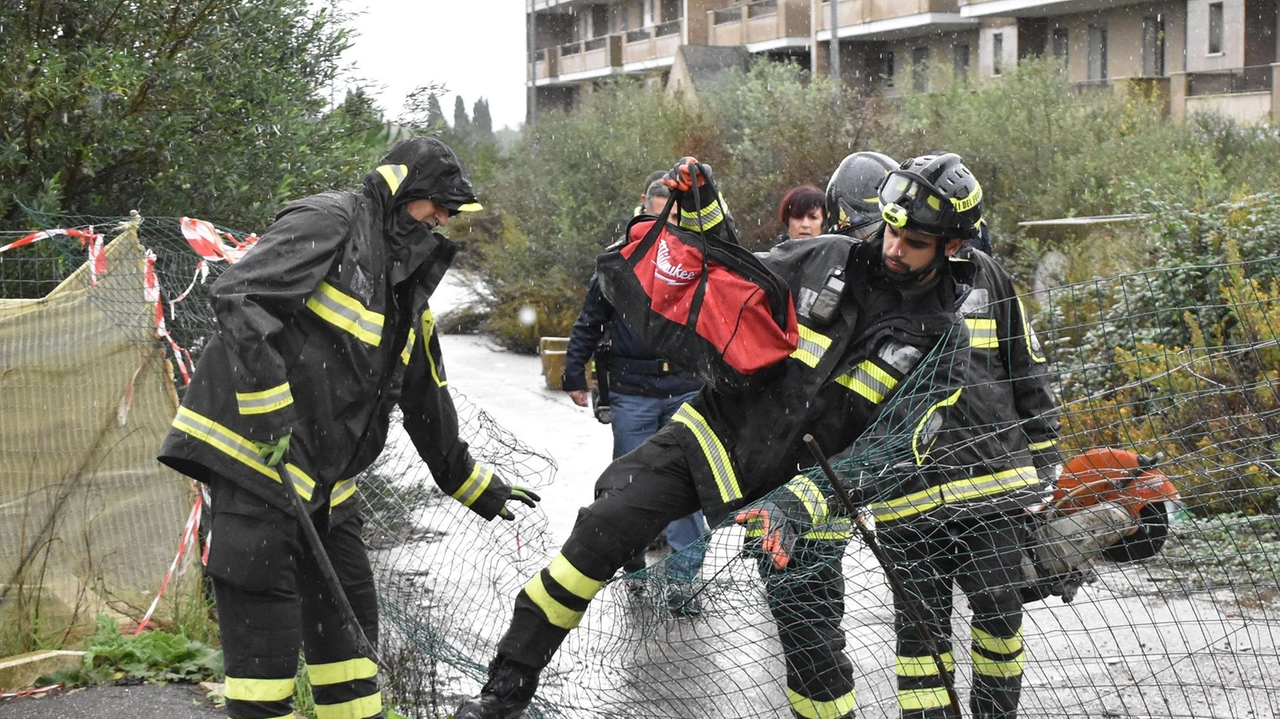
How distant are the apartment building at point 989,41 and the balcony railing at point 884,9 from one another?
1.3 inches

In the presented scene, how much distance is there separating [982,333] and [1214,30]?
24.0 meters

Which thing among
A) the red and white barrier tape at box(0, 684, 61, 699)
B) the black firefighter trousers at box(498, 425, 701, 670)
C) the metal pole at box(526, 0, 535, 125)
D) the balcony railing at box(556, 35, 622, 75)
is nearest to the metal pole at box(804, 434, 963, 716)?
the black firefighter trousers at box(498, 425, 701, 670)

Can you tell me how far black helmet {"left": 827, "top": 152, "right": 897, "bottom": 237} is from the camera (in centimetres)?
452

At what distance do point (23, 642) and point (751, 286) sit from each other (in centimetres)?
323

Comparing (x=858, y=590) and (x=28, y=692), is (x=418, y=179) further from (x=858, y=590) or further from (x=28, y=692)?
(x=28, y=692)


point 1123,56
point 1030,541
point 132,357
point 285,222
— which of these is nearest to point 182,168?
point 132,357

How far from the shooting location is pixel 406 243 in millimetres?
4023

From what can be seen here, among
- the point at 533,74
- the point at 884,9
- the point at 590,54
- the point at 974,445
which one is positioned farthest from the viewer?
the point at 590,54

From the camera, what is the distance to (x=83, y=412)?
5.26 m

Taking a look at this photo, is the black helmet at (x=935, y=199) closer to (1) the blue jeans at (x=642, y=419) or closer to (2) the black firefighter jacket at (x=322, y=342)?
(2) the black firefighter jacket at (x=322, y=342)

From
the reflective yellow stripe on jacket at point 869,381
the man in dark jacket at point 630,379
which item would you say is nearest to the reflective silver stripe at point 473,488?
the reflective yellow stripe on jacket at point 869,381

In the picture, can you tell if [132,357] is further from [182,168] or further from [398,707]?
[398,707]

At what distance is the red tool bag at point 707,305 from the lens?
373 cm

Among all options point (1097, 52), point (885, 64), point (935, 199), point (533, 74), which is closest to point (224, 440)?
point (935, 199)
